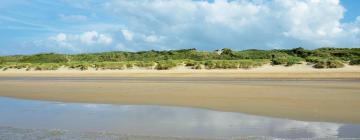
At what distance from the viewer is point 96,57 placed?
5497 centimetres

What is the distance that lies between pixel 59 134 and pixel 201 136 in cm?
260

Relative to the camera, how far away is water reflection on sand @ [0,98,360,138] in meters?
7.98

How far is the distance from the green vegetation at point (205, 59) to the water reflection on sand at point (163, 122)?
1947 centimetres

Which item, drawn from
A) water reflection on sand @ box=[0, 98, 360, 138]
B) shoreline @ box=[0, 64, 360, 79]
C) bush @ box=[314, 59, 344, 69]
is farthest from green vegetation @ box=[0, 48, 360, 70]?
water reflection on sand @ box=[0, 98, 360, 138]

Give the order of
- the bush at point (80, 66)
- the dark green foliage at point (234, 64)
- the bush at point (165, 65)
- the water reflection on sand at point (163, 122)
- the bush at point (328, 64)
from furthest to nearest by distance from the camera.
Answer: the bush at point (80, 66) → the bush at point (165, 65) → the dark green foliage at point (234, 64) → the bush at point (328, 64) → the water reflection on sand at point (163, 122)

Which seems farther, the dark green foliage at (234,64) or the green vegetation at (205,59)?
Answer: the green vegetation at (205,59)

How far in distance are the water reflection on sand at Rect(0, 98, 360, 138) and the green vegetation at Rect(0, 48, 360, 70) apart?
19.5 metres

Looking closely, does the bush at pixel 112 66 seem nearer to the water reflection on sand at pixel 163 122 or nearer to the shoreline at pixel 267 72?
the shoreline at pixel 267 72

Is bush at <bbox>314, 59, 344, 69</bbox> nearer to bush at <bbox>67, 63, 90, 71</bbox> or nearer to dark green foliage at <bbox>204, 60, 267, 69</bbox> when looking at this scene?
dark green foliage at <bbox>204, 60, 267, 69</bbox>

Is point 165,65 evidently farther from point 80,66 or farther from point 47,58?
point 47,58

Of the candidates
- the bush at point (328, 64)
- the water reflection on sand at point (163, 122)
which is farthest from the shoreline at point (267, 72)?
the water reflection on sand at point (163, 122)

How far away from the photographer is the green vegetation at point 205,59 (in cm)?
3058

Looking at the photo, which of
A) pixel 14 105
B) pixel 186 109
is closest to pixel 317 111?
pixel 186 109

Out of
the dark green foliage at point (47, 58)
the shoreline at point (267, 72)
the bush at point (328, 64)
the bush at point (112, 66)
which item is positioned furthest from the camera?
the dark green foliage at point (47, 58)
